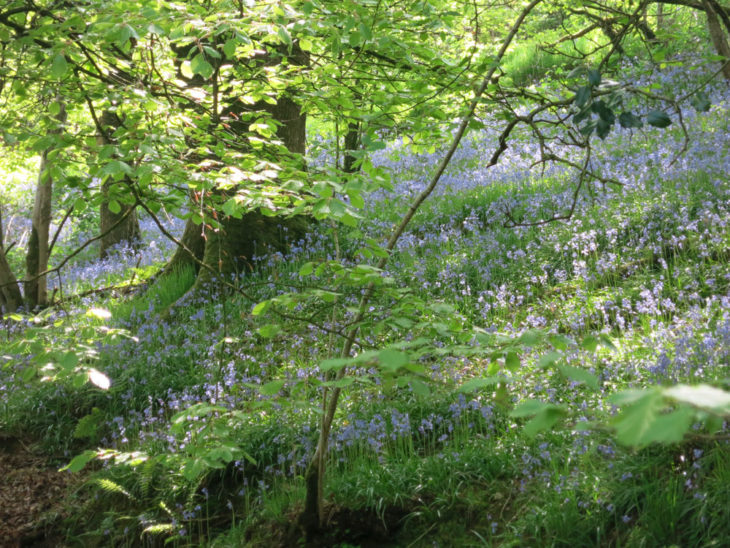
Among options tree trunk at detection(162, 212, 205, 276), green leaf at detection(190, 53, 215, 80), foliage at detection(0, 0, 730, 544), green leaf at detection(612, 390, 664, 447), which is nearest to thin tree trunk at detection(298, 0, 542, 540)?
foliage at detection(0, 0, 730, 544)

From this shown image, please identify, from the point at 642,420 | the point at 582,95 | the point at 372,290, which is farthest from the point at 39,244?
the point at 642,420

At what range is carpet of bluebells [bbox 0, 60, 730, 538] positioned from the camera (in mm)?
3586

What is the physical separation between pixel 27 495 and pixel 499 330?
13.0 feet

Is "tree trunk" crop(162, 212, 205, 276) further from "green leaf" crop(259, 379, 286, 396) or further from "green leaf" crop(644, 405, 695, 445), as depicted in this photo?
"green leaf" crop(644, 405, 695, 445)

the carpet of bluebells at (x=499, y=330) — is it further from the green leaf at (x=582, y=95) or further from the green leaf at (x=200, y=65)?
the green leaf at (x=200, y=65)

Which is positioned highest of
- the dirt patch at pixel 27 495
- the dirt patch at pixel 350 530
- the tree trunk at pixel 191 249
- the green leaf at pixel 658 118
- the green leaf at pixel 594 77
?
the green leaf at pixel 594 77

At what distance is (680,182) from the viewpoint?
662cm

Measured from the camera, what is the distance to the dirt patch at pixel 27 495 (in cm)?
453

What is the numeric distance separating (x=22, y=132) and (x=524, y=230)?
4.99m

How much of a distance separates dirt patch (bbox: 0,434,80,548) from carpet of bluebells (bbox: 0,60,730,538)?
12.2 inches

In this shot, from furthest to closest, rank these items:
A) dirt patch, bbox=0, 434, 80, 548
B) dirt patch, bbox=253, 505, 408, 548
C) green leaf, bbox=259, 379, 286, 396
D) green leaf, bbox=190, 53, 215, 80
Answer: dirt patch, bbox=0, 434, 80, 548 → dirt patch, bbox=253, 505, 408, 548 → green leaf, bbox=190, 53, 215, 80 → green leaf, bbox=259, 379, 286, 396

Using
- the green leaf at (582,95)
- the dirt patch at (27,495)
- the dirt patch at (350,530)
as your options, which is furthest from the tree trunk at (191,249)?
the green leaf at (582,95)

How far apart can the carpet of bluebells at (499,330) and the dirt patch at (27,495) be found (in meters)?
0.31

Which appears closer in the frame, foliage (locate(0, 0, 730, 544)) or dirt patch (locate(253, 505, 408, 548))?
foliage (locate(0, 0, 730, 544))
